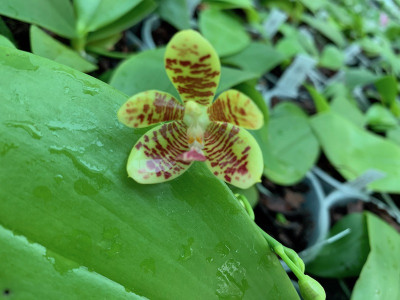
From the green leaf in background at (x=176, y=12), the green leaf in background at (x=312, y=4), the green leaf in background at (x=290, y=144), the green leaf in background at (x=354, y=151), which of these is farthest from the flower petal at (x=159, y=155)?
the green leaf in background at (x=312, y=4)

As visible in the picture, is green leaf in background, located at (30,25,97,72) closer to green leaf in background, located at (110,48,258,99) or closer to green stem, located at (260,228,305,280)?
green leaf in background, located at (110,48,258,99)

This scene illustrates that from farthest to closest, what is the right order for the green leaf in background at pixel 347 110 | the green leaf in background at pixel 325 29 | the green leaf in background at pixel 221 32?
the green leaf in background at pixel 325 29
the green leaf in background at pixel 347 110
the green leaf in background at pixel 221 32

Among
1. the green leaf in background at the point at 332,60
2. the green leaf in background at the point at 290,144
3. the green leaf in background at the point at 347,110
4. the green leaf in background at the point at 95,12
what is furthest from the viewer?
A: the green leaf in background at the point at 332,60

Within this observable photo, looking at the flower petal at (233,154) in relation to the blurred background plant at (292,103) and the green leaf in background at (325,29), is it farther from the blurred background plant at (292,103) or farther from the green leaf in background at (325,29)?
the green leaf in background at (325,29)

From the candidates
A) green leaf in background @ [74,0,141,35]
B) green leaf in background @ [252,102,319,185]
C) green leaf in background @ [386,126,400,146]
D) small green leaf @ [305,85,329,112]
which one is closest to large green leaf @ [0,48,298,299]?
green leaf in background @ [74,0,141,35]

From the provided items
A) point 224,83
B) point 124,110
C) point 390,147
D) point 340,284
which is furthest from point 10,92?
point 390,147

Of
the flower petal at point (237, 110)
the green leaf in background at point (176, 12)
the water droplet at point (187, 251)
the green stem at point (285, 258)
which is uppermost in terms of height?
the flower petal at point (237, 110)
